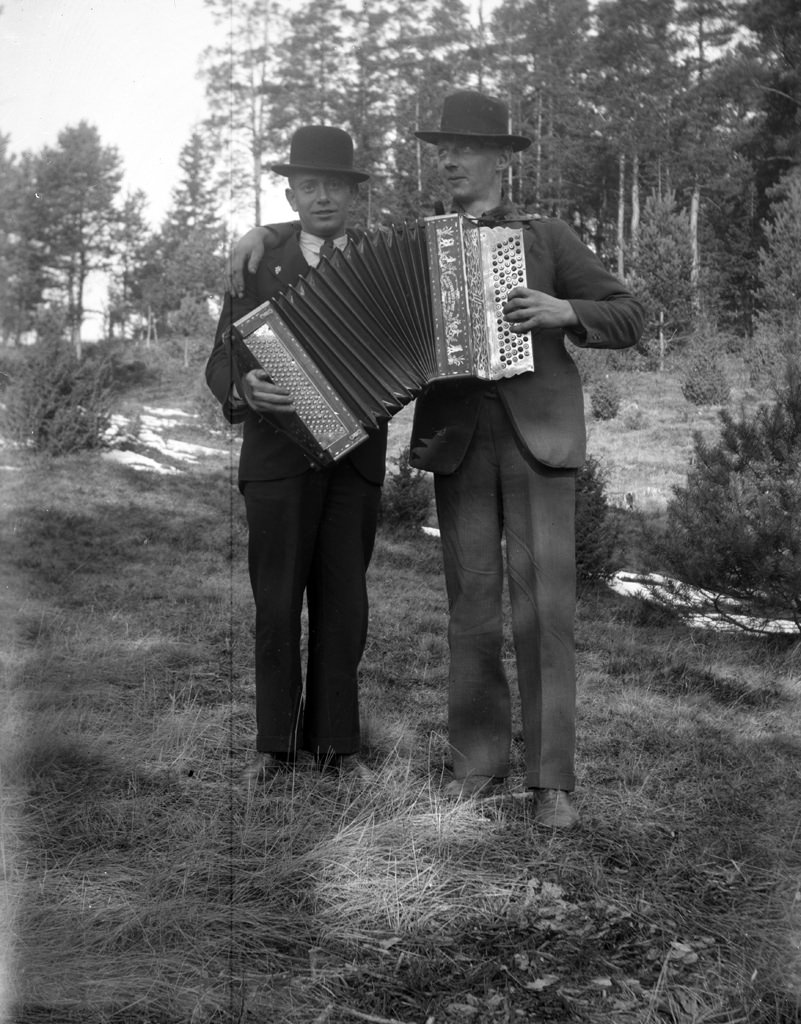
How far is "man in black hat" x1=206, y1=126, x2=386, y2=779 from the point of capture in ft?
12.3

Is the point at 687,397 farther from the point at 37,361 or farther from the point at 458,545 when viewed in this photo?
the point at 458,545

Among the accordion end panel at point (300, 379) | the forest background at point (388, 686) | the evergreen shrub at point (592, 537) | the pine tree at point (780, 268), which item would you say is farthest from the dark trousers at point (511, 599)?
the pine tree at point (780, 268)

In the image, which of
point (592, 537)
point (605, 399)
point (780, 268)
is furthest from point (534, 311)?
point (605, 399)

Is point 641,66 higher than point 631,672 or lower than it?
higher

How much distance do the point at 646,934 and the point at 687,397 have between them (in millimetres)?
14472

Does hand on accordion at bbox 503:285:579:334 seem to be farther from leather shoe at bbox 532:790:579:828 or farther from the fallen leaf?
the fallen leaf

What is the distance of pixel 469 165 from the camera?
12.1 ft

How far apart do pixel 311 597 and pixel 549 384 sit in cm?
113

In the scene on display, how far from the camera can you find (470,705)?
3.85 meters

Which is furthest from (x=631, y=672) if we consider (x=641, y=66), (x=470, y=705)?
(x=641, y=66)

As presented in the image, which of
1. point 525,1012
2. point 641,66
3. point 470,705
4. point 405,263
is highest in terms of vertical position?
point 641,66

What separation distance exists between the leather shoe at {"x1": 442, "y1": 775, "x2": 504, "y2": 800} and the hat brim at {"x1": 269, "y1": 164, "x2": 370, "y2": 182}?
208 cm

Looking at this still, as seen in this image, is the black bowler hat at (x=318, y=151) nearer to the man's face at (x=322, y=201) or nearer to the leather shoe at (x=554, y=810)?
the man's face at (x=322, y=201)

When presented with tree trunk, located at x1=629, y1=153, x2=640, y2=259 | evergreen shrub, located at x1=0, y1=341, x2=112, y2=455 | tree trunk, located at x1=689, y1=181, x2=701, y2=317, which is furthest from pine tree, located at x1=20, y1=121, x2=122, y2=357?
tree trunk, located at x1=689, y1=181, x2=701, y2=317
